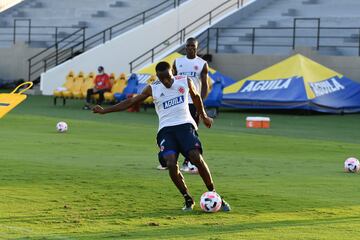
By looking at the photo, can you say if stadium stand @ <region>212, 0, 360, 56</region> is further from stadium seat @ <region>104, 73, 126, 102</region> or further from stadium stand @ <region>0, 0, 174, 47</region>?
stadium stand @ <region>0, 0, 174, 47</region>

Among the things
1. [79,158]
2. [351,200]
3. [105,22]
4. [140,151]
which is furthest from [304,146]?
[105,22]

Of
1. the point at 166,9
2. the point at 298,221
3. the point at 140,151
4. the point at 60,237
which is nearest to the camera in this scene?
the point at 60,237

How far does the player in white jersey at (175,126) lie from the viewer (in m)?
12.1

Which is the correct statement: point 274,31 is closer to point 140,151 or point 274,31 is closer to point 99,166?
point 140,151

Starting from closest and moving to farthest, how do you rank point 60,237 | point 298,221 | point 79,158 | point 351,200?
point 60,237
point 298,221
point 351,200
point 79,158

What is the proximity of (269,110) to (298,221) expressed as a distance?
78.5ft

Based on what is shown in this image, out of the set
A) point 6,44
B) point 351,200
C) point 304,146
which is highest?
point 351,200

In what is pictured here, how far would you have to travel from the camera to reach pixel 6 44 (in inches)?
1939

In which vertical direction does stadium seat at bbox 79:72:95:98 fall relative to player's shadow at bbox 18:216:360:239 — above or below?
below

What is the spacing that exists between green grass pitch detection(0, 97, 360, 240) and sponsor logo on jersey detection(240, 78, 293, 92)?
24.4 feet

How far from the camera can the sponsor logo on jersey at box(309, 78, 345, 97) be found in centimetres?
3306

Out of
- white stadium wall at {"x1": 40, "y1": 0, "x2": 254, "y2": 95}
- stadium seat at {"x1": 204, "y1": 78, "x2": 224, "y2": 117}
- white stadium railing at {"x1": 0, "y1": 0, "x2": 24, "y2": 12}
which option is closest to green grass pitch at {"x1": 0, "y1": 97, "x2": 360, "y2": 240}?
stadium seat at {"x1": 204, "y1": 78, "x2": 224, "y2": 117}

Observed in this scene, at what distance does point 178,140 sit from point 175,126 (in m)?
0.17

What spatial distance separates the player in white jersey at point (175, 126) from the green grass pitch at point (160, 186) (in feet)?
1.28
